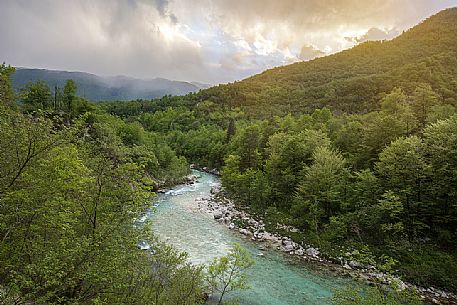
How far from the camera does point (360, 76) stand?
115375 millimetres

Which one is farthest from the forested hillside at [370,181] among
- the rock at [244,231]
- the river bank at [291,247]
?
the rock at [244,231]

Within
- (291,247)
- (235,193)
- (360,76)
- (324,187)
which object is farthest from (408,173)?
(360,76)

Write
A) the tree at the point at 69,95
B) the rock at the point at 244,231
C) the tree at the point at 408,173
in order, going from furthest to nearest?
the tree at the point at 69,95 → the rock at the point at 244,231 → the tree at the point at 408,173

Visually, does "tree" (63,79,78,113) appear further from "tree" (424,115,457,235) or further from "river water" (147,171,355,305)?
→ "tree" (424,115,457,235)

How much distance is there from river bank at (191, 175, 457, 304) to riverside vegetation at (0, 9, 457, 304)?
0.75m

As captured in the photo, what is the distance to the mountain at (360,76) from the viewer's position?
83000mm

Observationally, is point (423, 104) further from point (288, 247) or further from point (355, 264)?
point (288, 247)

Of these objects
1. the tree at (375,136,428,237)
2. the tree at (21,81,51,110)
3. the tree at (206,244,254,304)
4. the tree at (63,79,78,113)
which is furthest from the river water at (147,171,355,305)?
the tree at (21,81,51,110)

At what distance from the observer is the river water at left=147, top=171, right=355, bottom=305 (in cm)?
1806

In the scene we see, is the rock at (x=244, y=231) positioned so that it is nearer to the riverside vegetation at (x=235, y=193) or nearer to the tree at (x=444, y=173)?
the riverside vegetation at (x=235, y=193)

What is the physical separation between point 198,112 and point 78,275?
12097 centimetres

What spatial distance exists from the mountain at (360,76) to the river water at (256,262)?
187ft

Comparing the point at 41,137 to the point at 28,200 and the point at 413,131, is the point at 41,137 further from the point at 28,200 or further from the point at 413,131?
the point at 413,131

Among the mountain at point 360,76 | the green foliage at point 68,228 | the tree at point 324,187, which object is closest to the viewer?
the green foliage at point 68,228
